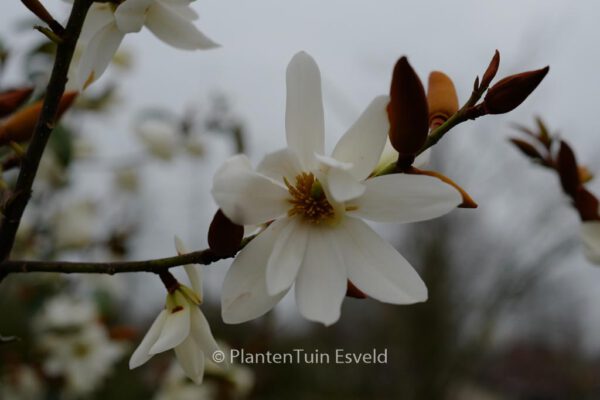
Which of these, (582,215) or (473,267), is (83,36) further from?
(473,267)

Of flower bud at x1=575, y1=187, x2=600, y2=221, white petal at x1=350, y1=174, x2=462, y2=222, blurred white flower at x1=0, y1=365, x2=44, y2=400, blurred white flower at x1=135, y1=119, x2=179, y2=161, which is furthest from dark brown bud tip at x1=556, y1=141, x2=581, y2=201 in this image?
blurred white flower at x1=0, y1=365, x2=44, y2=400

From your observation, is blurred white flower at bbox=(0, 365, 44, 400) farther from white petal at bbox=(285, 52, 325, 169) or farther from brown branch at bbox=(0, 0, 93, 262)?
white petal at bbox=(285, 52, 325, 169)

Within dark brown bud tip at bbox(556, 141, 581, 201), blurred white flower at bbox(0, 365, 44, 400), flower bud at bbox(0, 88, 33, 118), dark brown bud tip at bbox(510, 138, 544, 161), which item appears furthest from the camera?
blurred white flower at bbox(0, 365, 44, 400)

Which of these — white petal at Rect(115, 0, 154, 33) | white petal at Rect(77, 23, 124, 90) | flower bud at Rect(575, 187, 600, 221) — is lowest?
flower bud at Rect(575, 187, 600, 221)

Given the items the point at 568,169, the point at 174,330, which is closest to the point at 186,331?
the point at 174,330

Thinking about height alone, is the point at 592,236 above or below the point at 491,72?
below

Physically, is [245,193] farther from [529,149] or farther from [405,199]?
[529,149]
